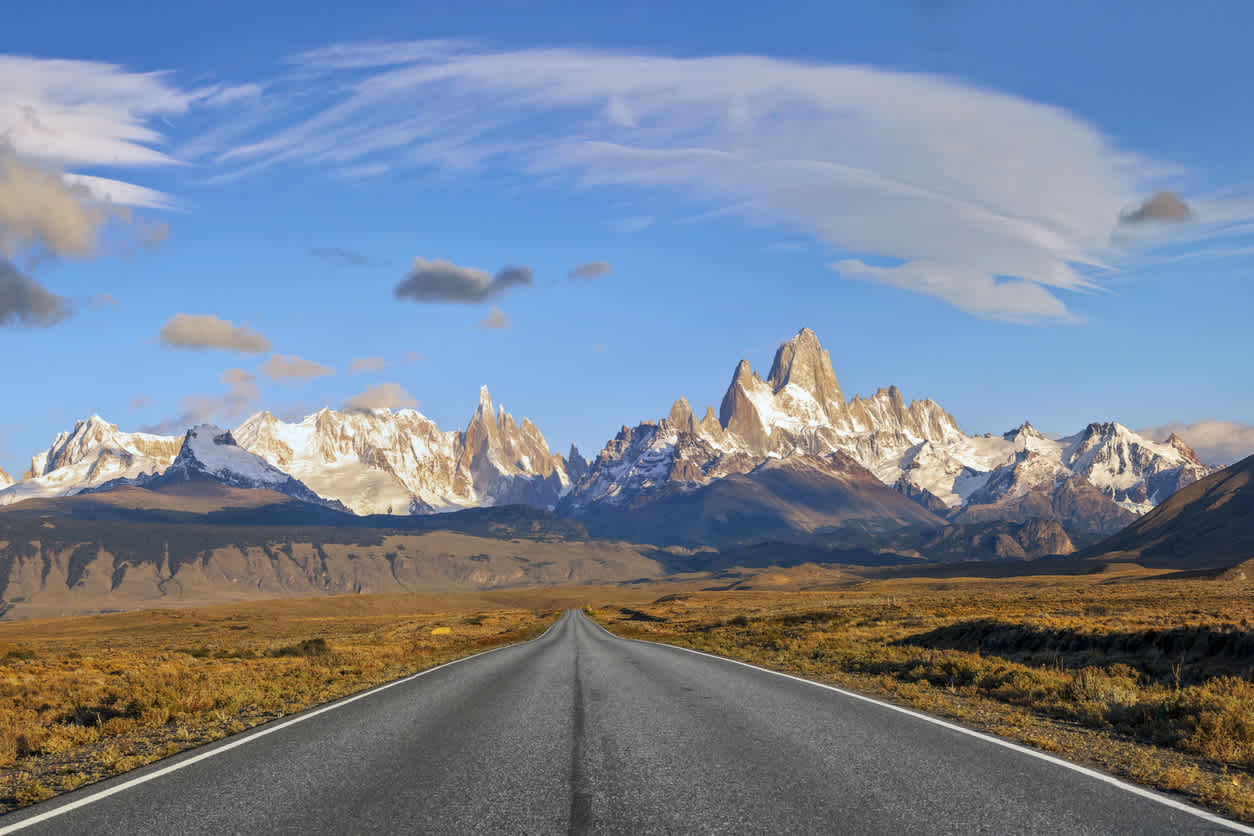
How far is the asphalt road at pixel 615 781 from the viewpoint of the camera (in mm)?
8688

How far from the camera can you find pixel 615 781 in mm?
10305

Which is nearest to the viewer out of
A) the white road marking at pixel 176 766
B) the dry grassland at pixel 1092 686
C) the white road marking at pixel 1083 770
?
the white road marking at pixel 1083 770

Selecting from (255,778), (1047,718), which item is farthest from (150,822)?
(1047,718)

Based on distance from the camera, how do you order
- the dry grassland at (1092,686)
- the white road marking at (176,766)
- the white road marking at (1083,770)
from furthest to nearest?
the dry grassland at (1092,686) < the white road marking at (176,766) < the white road marking at (1083,770)

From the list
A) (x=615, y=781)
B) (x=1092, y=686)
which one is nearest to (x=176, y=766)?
(x=615, y=781)

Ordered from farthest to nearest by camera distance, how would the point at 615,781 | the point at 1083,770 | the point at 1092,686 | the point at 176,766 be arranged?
the point at 1092,686 < the point at 176,766 < the point at 1083,770 < the point at 615,781

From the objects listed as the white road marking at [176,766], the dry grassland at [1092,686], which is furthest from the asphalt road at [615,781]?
the dry grassland at [1092,686]

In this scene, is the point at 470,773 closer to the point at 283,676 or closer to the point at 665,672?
the point at 665,672

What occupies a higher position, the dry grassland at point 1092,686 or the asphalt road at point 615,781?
the asphalt road at point 615,781

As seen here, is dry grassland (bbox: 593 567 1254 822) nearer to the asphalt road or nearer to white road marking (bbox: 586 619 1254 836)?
white road marking (bbox: 586 619 1254 836)

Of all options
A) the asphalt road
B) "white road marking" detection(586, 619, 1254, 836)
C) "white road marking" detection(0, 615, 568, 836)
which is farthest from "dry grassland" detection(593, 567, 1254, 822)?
"white road marking" detection(0, 615, 568, 836)

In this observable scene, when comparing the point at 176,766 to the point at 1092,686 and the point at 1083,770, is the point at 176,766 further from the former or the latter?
the point at 1092,686

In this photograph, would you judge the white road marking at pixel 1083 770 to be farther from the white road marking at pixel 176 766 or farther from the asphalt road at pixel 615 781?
the white road marking at pixel 176 766

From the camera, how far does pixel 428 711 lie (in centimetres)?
1694
